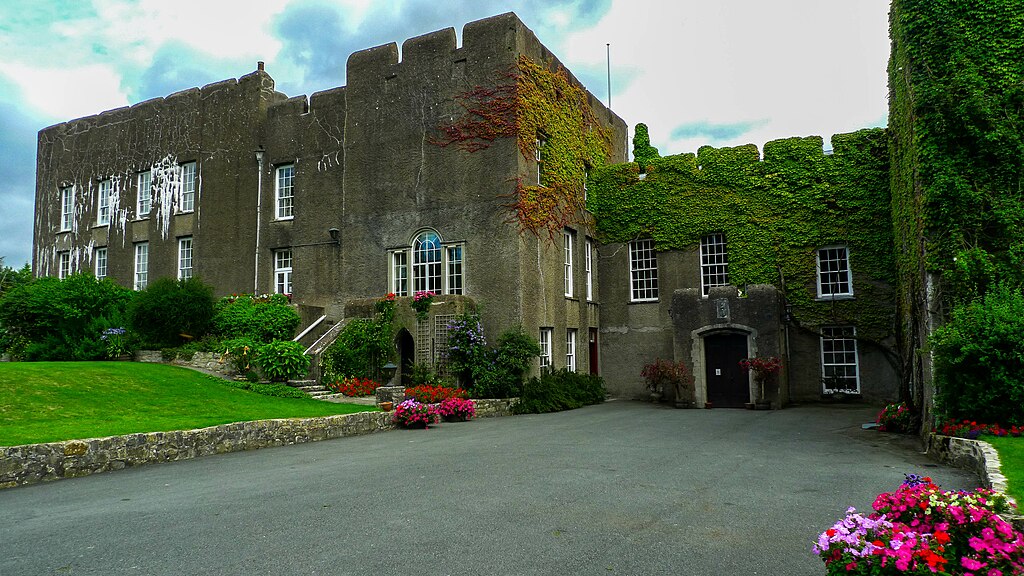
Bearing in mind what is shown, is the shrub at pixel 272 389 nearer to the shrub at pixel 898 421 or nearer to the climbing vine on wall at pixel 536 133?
the climbing vine on wall at pixel 536 133

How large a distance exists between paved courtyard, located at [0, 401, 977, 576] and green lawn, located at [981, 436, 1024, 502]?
544 mm


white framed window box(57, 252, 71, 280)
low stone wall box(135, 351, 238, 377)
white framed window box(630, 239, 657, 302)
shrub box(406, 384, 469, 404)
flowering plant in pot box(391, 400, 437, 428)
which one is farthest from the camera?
white framed window box(57, 252, 71, 280)

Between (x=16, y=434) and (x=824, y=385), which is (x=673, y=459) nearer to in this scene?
(x=16, y=434)

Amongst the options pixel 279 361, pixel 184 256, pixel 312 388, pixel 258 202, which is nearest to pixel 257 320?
pixel 279 361

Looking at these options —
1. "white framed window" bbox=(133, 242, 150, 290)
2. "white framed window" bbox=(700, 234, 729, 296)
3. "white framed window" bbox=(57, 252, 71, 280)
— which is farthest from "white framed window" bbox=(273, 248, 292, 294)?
"white framed window" bbox=(700, 234, 729, 296)

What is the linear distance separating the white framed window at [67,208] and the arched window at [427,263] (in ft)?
60.5

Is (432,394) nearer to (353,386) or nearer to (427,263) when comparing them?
(353,386)

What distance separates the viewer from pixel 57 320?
21.4m

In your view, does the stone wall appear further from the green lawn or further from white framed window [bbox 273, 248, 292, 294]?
the green lawn

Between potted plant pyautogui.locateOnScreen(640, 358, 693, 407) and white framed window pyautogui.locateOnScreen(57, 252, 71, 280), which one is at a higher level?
white framed window pyautogui.locateOnScreen(57, 252, 71, 280)

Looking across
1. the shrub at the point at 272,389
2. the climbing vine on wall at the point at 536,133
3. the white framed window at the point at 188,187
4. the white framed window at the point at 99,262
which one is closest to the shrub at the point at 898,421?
the climbing vine on wall at the point at 536,133

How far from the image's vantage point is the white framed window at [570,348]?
22870 millimetres

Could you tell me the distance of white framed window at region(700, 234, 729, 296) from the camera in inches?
908

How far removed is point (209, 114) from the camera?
26.4 m
